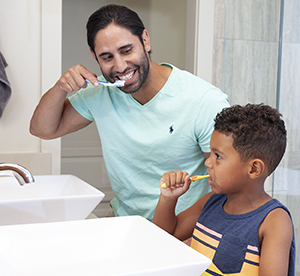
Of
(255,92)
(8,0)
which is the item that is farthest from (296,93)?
(8,0)

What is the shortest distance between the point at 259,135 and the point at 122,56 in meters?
0.46

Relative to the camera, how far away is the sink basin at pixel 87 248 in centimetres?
74

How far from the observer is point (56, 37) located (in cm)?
151

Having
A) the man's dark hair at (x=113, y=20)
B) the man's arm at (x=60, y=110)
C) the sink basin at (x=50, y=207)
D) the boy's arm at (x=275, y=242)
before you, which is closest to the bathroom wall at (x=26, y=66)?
the man's arm at (x=60, y=110)

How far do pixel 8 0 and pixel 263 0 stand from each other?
107cm

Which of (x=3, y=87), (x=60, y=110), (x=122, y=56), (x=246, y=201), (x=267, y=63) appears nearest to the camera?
(x=246, y=201)

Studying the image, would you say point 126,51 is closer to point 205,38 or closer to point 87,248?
point 87,248

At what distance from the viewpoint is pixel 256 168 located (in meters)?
0.84

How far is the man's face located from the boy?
0.31m

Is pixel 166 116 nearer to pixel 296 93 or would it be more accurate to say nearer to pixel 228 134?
pixel 228 134

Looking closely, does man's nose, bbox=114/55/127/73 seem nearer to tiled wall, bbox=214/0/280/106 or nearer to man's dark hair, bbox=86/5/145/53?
man's dark hair, bbox=86/5/145/53

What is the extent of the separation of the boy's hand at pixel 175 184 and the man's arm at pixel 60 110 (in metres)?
0.37

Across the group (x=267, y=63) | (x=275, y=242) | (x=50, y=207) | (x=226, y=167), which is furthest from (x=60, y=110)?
(x=267, y=63)

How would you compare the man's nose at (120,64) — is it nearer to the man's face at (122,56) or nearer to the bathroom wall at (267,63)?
the man's face at (122,56)
